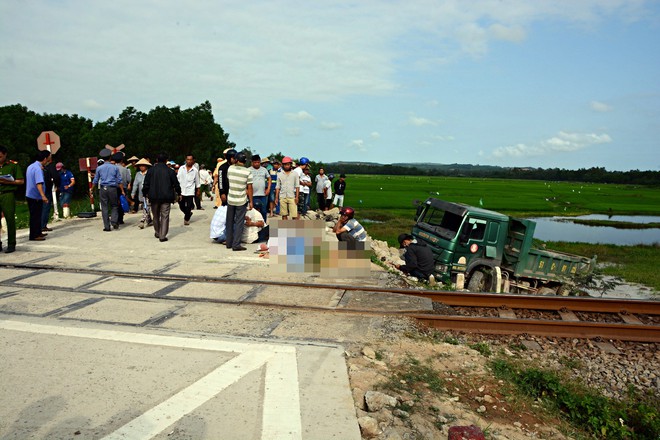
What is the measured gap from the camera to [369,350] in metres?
5.56

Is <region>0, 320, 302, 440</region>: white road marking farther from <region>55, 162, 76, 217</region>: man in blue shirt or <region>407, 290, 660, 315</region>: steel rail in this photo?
<region>55, 162, 76, 217</region>: man in blue shirt

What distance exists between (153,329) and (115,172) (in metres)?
7.54

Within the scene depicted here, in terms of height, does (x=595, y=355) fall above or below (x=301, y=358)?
below

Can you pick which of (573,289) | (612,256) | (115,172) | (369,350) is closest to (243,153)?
(115,172)

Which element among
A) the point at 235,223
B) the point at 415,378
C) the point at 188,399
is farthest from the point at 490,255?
the point at 188,399

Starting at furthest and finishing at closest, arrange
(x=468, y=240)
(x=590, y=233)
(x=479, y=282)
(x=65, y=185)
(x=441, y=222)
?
(x=590, y=233)
(x=65, y=185)
(x=441, y=222)
(x=479, y=282)
(x=468, y=240)

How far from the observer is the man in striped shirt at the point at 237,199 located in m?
10.1

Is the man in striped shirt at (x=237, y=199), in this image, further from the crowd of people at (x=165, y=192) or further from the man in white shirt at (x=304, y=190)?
the man in white shirt at (x=304, y=190)

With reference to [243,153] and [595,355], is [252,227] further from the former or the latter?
[595,355]

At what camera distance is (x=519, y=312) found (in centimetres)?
819

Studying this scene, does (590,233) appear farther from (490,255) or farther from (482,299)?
(482,299)

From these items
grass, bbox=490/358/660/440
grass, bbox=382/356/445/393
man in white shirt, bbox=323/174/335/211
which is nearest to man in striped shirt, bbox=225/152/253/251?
grass, bbox=382/356/445/393

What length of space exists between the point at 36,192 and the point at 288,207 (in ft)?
18.0

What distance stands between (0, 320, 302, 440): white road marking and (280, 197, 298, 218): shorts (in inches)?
267
